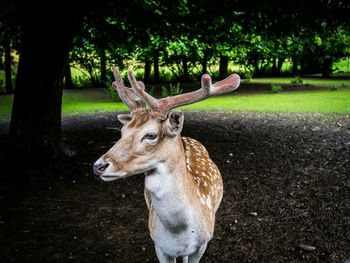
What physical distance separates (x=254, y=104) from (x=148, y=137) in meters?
11.2

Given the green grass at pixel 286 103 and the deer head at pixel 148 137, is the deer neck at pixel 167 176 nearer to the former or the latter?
the deer head at pixel 148 137

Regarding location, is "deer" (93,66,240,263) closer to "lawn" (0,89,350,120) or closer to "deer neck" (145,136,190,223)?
"deer neck" (145,136,190,223)

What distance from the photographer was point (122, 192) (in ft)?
16.7

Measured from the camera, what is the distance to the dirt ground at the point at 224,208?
369cm

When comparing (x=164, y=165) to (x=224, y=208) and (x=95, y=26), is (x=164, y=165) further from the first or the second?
(x=95, y=26)

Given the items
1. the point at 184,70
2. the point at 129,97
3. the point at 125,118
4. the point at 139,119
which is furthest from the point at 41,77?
the point at 184,70

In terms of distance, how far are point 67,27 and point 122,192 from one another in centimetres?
242

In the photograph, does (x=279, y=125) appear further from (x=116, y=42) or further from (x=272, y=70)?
(x=272, y=70)

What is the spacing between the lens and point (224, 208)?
4594mm

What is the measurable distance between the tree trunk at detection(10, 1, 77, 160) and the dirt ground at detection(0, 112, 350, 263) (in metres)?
0.39

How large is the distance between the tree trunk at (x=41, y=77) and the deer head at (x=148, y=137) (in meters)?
3.36

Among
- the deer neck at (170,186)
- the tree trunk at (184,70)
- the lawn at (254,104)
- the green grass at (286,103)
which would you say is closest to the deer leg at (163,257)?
the deer neck at (170,186)

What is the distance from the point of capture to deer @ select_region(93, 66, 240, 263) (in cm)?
231

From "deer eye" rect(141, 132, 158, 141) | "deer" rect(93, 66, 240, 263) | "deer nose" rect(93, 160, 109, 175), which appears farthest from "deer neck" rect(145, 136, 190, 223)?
"deer nose" rect(93, 160, 109, 175)
